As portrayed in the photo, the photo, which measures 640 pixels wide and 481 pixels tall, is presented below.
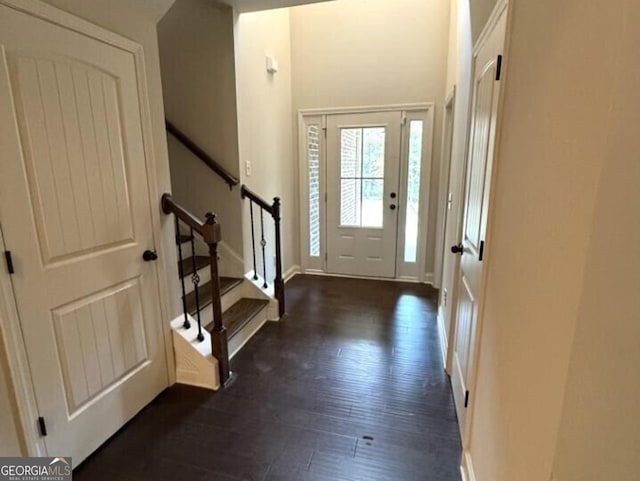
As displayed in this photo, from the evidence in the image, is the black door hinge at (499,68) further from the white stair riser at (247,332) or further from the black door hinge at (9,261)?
the white stair riser at (247,332)

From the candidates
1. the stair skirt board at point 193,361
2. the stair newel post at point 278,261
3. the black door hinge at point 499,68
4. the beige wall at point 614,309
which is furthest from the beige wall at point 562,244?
the stair newel post at point 278,261

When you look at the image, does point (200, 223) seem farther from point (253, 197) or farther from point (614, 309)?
point (614, 309)

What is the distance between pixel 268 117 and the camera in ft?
11.5

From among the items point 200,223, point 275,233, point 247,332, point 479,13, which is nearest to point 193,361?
point 247,332

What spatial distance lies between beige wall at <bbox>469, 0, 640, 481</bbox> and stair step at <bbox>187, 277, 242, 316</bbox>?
1.95m

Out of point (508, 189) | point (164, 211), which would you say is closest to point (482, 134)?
point (508, 189)

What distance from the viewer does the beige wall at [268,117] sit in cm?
299

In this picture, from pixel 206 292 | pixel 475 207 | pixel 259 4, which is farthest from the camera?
pixel 206 292

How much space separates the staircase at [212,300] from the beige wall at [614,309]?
178 cm

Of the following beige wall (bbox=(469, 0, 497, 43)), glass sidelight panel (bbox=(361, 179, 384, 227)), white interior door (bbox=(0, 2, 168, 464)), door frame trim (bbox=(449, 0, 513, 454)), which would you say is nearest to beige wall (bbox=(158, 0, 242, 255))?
white interior door (bbox=(0, 2, 168, 464))

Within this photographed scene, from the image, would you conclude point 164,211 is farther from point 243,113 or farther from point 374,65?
point 374,65

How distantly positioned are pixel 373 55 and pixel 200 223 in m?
2.88

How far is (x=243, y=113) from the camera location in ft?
9.76

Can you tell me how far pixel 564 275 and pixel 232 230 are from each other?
266 cm
